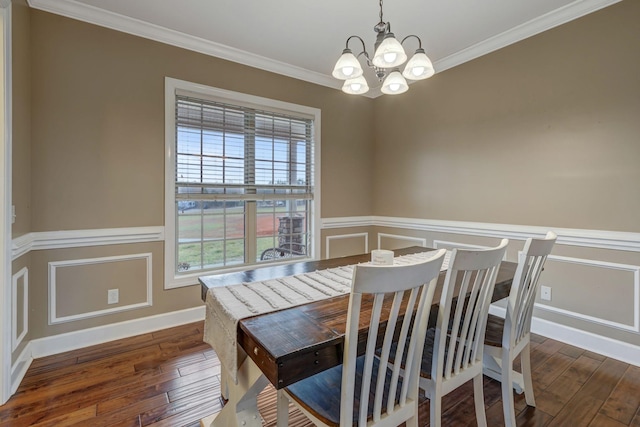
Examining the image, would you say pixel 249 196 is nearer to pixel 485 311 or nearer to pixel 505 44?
pixel 485 311

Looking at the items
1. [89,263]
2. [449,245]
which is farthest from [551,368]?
[89,263]

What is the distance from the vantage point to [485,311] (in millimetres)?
1335

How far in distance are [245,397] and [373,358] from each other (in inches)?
23.0

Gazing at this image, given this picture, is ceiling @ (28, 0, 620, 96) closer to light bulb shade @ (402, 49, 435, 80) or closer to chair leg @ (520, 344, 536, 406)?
light bulb shade @ (402, 49, 435, 80)

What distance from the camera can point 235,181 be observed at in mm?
3092

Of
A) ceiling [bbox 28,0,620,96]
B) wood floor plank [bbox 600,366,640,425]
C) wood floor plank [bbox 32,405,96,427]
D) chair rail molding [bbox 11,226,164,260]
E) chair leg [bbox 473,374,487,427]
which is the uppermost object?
ceiling [bbox 28,0,620,96]

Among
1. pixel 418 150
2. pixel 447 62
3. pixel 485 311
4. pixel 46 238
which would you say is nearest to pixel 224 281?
pixel 485 311

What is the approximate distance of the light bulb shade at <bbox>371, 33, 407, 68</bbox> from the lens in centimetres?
155

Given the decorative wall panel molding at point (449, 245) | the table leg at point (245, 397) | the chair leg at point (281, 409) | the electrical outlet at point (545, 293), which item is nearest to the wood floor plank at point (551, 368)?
the electrical outlet at point (545, 293)

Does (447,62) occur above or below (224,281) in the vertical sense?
above

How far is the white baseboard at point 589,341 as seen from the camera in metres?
2.11

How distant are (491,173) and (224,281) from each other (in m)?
2.64

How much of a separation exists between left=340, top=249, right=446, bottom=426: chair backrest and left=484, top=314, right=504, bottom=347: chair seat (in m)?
0.67

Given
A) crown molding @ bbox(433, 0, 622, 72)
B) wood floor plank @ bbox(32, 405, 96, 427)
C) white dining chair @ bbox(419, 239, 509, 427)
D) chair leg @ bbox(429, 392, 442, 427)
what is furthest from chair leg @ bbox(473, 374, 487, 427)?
crown molding @ bbox(433, 0, 622, 72)
